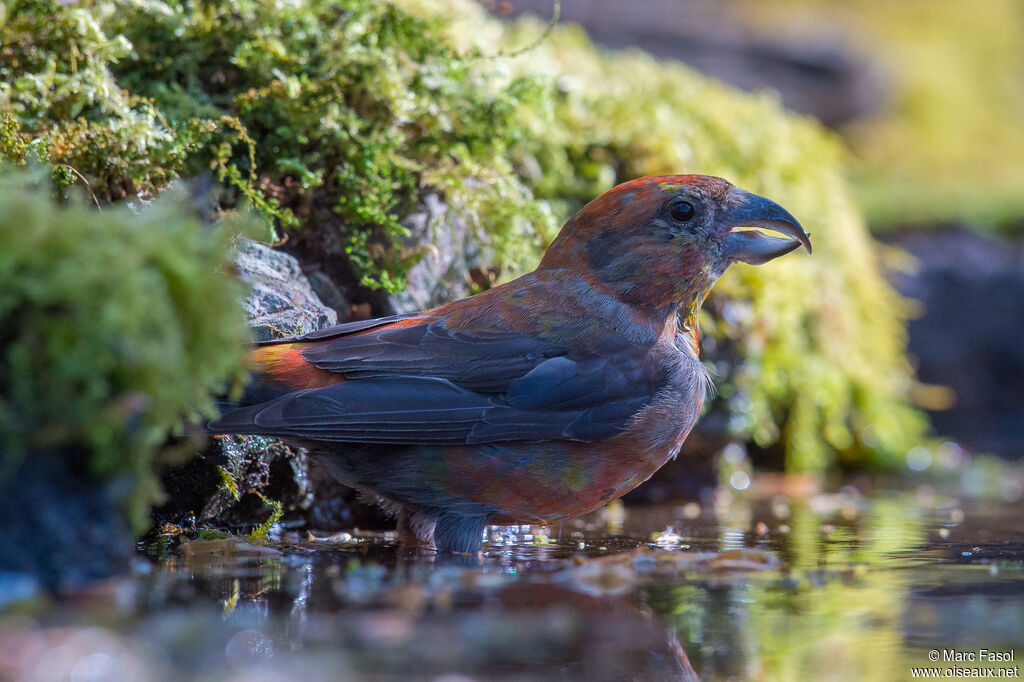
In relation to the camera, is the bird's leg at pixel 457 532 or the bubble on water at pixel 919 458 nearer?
the bird's leg at pixel 457 532

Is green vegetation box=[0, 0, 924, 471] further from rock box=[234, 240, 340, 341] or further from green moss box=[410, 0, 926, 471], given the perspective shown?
rock box=[234, 240, 340, 341]

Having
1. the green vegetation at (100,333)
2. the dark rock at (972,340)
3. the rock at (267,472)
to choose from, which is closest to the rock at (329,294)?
the rock at (267,472)

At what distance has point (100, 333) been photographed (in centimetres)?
210

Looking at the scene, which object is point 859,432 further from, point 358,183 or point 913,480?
point 358,183

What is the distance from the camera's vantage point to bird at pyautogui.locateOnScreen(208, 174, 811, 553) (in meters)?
3.14

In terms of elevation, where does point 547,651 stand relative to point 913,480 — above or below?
below

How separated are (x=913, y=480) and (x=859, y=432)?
557 millimetres

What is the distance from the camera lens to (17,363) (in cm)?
211

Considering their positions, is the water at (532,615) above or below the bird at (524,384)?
below

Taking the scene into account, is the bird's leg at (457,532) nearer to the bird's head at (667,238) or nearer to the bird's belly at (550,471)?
the bird's belly at (550,471)

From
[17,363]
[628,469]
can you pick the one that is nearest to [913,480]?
[628,469]

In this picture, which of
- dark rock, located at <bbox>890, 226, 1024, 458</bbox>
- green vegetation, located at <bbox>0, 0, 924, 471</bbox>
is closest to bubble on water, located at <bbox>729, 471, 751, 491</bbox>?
green vegetation, located at <bbox>0, 0, 924, 471</bbox>

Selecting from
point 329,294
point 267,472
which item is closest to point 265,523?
point 267,472

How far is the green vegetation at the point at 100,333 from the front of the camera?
83.1 inches
